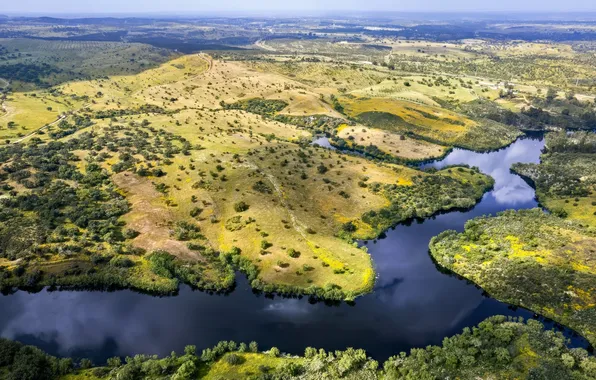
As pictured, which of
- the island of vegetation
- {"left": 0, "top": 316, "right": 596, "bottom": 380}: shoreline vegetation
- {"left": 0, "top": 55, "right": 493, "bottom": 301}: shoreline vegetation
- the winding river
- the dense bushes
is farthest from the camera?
the island of vegetation

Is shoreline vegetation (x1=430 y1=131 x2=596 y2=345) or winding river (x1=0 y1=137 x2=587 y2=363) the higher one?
shoreline vegetation (x1=430 y1=131 x2=596 y2=345)

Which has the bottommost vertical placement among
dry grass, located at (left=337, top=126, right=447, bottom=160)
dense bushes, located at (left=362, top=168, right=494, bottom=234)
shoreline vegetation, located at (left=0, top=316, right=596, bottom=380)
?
shoreline vegetation, located at (left=0, top=316, right=596, bottom=380)

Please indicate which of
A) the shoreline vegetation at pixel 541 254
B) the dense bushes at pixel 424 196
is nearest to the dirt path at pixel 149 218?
the dense bushes at pixel 424 196

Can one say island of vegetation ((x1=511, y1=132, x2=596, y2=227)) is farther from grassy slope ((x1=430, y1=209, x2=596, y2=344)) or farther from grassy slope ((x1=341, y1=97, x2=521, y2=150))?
grassy slope ((x1=341, y1=97, x2=521, y2=150))

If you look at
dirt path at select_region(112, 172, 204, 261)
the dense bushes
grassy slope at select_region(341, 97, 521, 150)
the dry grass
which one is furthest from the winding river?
grassy slope at select_region(341, 97, 521, 150)

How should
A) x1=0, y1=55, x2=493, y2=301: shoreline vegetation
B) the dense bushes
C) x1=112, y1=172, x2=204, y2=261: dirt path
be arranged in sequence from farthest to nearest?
the dense bushes < x1=112, y1=172, x2=204, y2=261: dirt path < x1=0, y1=55, x2=493, y2=301: shoreline vegetation

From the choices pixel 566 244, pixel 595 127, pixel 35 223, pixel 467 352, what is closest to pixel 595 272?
pixel 566 244

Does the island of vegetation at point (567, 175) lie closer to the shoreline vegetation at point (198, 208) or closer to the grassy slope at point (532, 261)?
the grassy slope at point (532, 261)
